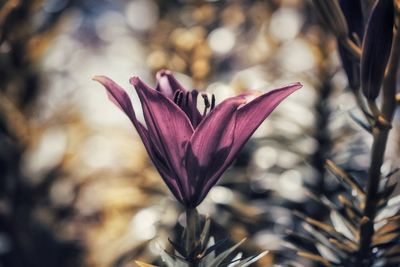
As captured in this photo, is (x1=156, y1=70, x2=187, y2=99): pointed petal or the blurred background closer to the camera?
(x1=156, y1=70, x2=187, y2=99): pointed petal

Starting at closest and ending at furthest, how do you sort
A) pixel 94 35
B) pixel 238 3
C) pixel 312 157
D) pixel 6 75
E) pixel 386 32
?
pixel 386 32 < pixel 312 157 < pixel 6 75 < pixel 238 3 < pixel 94 35

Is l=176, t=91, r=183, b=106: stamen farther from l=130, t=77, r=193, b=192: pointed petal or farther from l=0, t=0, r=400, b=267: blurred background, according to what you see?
l=0, t=0, r=400, b=267: blurred background

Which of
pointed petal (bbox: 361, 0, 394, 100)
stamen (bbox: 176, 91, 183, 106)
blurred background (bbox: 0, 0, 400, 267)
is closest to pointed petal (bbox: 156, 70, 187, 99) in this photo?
stamen (bbox: 176, 91, 183, 106)

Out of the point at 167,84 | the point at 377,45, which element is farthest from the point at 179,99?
the point at 377,45

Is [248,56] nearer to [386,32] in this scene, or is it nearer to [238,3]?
[238,3]

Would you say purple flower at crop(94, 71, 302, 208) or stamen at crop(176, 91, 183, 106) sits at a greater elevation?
stamen at crop(176, 91, 183, 106)

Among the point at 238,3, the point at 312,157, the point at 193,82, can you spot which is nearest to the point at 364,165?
the point at 312,157
